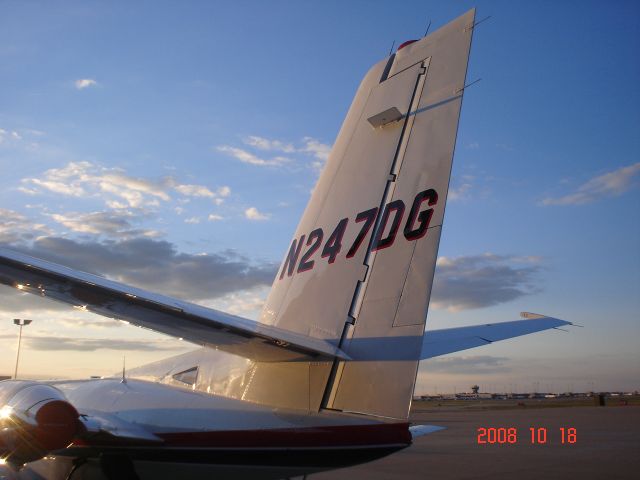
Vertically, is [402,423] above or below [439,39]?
below

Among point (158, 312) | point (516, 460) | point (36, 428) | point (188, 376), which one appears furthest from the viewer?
point (516, 460)

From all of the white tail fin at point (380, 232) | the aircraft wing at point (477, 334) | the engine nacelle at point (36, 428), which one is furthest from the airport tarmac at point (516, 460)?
the engine nacelle at point (36, 428)

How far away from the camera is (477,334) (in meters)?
6.74

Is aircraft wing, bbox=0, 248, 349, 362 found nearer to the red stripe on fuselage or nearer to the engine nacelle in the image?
the red stripe on fuselage

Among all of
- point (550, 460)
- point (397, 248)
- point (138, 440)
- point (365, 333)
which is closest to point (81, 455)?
point (138, 440)

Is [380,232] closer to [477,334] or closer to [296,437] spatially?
[477,334]

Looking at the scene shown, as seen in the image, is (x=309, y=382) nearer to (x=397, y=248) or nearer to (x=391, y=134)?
(x=397, y=248)

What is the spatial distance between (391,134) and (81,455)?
5.33 m

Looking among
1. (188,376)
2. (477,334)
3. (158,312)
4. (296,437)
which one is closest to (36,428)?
(158,312)

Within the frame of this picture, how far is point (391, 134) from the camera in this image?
281 inches

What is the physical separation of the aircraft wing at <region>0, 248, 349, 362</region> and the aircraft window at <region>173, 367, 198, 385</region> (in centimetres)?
218
